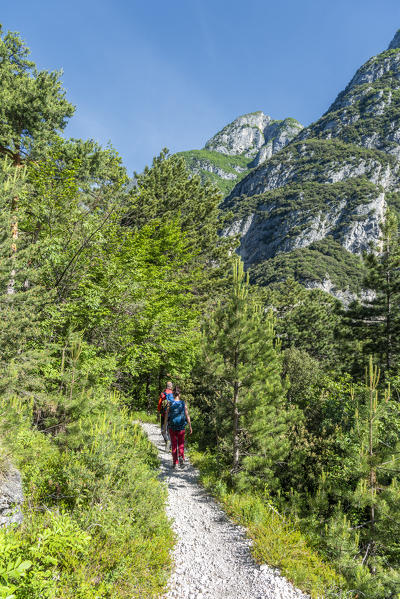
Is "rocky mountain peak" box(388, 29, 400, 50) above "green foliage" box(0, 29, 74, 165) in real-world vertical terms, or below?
above

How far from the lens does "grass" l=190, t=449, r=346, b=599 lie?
4324 mm

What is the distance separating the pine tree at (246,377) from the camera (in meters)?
7.00

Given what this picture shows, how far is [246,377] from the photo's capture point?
23.7 feet

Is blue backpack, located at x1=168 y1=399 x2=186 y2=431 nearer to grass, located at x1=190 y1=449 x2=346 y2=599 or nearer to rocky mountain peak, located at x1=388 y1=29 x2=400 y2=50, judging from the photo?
grass, located at x1=190 y1=449 x2=346 y2=599

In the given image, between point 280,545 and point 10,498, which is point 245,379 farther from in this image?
point 10,498

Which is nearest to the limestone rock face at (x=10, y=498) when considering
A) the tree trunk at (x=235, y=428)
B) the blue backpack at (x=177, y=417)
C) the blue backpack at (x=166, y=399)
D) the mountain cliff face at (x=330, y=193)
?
the blue backpack at (x=177, y=417)

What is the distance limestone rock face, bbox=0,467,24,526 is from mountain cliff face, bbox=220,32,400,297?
97806mm

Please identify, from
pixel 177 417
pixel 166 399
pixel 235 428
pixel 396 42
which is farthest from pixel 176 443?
pixel 396 42

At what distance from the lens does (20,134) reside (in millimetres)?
10766

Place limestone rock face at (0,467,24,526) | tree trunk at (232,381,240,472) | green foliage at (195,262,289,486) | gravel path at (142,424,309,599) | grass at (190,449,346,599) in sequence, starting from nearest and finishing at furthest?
limestone rock face at (0,467,24,526)
gravel path at (142,424,309,599)
grass at (190,449,346,599)
green foliage at (195,262,289,486)
tree trunk at (232,381,240,472)

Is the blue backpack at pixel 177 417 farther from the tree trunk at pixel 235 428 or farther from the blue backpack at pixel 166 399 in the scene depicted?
the tree trunk at pixel 235 428

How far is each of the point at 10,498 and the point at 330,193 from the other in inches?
5656

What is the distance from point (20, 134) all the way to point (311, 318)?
30626mm

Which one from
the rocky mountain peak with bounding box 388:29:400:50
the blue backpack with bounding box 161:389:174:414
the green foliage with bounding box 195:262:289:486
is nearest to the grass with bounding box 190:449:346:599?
the green foliage with bounding box 195:262:289:486
